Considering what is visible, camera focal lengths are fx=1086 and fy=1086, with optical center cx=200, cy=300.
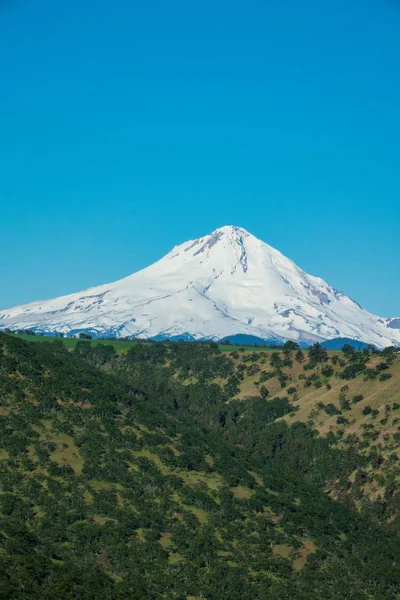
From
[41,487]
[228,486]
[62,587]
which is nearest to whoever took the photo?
[62,587]

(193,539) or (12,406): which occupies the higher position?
(12,406)

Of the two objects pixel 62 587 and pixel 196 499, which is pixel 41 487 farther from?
pixel 62 587

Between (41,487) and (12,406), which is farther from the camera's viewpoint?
(12,406)

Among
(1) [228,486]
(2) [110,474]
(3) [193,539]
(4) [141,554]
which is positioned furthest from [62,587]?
A: (1) [228,486]

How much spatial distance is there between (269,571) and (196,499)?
24.6m

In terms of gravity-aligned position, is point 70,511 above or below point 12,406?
below

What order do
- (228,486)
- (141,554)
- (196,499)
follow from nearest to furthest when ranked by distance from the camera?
(141,554) → (196,499) → (228,486)

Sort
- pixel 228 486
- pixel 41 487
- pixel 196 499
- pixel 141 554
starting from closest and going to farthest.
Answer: pixel 141 554 → pixel 41 487 → pixel 196 499 → pixel 228 486

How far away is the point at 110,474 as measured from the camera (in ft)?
598

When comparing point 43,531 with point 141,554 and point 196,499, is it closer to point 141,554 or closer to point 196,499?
point 141,554

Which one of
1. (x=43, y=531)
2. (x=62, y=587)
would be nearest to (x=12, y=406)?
(x=43, y=531)

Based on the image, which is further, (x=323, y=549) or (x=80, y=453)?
(x=80, y=453)

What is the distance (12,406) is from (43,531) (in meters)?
46.8

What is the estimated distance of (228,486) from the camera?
193 m
